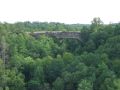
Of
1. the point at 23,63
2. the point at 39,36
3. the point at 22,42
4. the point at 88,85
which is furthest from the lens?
the point at 39,36

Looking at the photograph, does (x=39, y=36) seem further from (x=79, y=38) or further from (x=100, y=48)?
(x=100, y=48)

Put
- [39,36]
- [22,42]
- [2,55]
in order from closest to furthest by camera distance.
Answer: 1. [2,55]
2. [22,42]
3. [39,36]

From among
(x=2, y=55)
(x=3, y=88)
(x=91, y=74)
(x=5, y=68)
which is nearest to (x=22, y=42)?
(x=2, y=55)

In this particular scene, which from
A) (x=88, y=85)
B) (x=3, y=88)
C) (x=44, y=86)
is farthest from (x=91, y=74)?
(x=3, y=88)

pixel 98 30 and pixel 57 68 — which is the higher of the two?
pixel 98 30

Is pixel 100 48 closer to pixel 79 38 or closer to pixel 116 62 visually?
pixel 116 62

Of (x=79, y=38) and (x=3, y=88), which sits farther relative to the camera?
(x=79, y=38)
